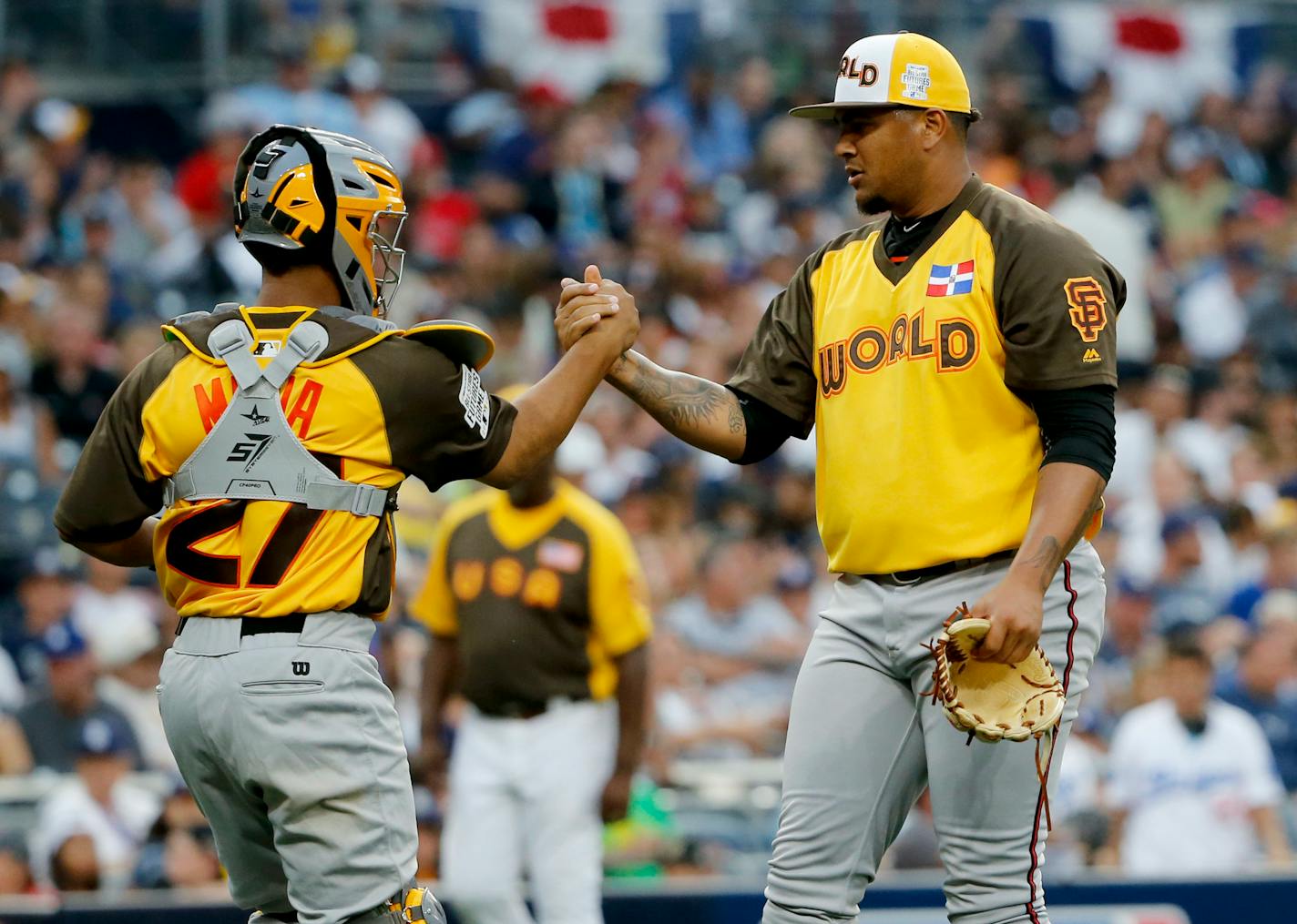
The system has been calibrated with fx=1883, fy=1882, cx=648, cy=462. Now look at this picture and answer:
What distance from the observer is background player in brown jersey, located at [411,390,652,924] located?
25.1 feet

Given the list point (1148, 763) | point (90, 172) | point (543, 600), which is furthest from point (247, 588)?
point (90, 172)

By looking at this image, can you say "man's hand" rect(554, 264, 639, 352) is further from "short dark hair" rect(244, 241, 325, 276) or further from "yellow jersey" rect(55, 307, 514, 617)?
"short dark hair" rect(244, 241, 325, 276)

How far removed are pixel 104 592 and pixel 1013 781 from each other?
6809 mm

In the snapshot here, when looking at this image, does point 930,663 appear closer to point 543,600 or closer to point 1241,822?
point 543,600

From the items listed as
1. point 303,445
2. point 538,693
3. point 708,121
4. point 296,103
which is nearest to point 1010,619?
point 303,445

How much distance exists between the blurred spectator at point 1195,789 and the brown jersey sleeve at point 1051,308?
4.87 meters

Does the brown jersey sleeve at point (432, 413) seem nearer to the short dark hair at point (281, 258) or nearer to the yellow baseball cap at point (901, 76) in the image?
the short dark hair at point (281, 258)

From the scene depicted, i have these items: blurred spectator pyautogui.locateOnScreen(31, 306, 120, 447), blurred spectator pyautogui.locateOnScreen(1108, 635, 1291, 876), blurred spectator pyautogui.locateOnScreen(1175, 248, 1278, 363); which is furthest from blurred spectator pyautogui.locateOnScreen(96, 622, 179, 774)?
blurred spectator pyautogui.locateOnScreen(1175, 248, 1278, 363)

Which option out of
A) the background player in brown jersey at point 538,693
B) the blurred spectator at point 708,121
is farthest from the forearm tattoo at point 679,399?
the blurred spectator at point 708,121

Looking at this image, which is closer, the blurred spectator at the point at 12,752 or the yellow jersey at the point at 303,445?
the yellow jersey at the point at 303,445

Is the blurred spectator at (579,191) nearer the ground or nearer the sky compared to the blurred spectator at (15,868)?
nearer the sky

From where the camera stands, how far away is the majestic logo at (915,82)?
4.61m

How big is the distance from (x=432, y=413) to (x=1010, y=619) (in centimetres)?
138

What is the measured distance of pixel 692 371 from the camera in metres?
12.1
